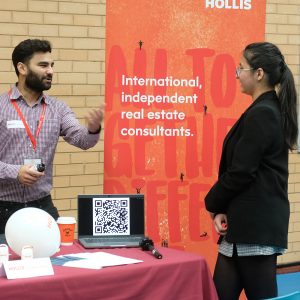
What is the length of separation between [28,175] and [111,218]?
0.55m

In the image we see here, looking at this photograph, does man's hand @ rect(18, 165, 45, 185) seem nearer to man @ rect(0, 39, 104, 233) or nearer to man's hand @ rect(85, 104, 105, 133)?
man @ rect(0, 39, 104, 233)

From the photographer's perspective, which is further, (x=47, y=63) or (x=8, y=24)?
(x=8, y=24)

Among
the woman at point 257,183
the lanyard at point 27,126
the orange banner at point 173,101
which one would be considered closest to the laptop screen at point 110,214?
the woman at point 257,183

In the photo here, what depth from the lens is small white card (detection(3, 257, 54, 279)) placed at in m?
2.45

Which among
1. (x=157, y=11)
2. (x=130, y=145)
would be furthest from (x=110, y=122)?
(x=157, y=11)

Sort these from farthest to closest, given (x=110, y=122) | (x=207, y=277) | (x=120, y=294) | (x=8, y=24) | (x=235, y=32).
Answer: (x=235, y=32), (x=110, y=122), (x=8, y=24), (x=207, y=277), (x=120, y=294)

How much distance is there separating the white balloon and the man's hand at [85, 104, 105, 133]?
2.82 feet

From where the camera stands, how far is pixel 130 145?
4754mm

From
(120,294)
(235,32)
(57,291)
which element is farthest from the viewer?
(235,32)

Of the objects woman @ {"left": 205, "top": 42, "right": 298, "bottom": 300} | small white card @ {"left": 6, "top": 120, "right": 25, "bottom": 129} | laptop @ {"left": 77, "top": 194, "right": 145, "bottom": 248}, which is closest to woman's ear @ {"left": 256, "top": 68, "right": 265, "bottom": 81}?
woman @ {"left": 205, "top": 42, "right": 298, "bottom": 300}

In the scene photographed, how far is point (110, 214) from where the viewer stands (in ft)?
10.4

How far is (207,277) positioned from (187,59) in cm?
240

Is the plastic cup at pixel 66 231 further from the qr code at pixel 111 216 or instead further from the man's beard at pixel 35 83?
the man's beard at pixel 35 83

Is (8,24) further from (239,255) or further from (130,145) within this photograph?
(239,255)
